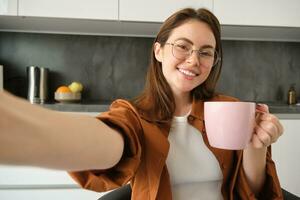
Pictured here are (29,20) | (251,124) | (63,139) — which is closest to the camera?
(63,139)

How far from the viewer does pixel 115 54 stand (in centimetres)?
206

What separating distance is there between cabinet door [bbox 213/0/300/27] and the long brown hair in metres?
1.01

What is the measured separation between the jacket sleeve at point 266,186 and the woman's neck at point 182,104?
18cm

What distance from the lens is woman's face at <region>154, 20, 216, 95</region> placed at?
0.73m

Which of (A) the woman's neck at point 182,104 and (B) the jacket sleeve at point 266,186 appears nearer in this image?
(B) the jacket sleeve at point 266,186

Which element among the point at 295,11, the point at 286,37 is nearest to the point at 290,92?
the point at 286,37

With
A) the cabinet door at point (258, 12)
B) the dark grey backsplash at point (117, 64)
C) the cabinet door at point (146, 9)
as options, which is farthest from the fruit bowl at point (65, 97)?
the cabinet door at point (258, 12)

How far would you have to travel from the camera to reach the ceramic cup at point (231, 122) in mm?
493

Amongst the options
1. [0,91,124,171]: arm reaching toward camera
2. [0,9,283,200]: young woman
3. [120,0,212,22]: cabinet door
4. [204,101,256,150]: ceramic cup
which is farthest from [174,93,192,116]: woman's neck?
[120,0,212,22]: cabinet door

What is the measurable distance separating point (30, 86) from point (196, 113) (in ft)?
4.58

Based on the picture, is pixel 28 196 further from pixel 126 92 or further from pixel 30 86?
pixel 126 92

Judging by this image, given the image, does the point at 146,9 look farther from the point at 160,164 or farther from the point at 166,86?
the point at 160,164

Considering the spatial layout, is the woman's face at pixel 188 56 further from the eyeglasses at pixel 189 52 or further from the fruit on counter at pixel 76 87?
the fruit on counter at pixel 76 87

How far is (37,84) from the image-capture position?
1.82 metres
